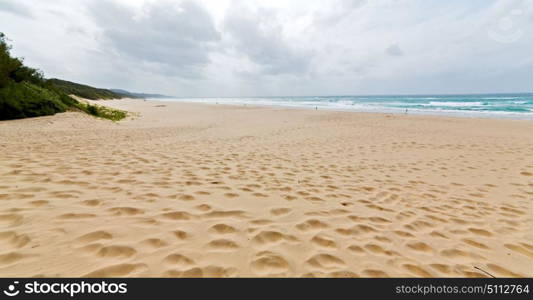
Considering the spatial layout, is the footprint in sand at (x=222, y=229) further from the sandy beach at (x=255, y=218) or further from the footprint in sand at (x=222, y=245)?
Answer: the footprint in sand at (x=222, y=245)

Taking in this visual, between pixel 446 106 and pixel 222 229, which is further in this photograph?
pixel 446 106

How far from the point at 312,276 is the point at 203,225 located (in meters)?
1.46

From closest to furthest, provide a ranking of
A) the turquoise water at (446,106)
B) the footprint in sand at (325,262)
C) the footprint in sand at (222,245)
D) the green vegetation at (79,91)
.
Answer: the footprint in sand at (325,262)
the footprint in sand at (222,245)
the turquoise water at (446,106)
the green vegetation at (79,91)

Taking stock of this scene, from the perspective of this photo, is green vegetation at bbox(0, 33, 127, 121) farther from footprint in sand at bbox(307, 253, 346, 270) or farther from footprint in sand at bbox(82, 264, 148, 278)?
footprint in sand at bbox(307, 253, 346, 270)

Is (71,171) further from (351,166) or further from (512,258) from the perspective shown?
(512,258)

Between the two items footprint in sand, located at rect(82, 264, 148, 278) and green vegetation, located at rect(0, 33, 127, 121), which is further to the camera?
green vegetation, located at rect(0, 33, 127, 121)

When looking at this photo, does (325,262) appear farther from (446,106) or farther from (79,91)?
(79,91)

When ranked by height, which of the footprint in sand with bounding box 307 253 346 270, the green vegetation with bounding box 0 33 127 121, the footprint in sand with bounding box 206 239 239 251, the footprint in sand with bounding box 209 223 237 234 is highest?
the green vegetation with bounding box 0 33 127 121

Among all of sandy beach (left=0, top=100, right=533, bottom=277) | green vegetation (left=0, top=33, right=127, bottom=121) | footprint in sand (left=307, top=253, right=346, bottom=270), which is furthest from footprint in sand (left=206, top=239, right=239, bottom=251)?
green vegetation (left=0, top=33, right=127, bottom=121)

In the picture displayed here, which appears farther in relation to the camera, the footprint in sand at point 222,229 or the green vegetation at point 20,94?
the green vegetation at point 20,94

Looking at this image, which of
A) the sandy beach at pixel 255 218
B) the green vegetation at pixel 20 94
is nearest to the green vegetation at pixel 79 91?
the green vegetation at pixel 20 94

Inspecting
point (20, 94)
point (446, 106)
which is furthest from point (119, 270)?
point (446, 106)

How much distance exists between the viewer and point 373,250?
8.10 ft

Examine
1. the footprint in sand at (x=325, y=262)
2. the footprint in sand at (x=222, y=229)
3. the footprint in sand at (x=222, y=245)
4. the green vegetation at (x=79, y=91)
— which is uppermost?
the green vegetation at (x=79, y=91)
